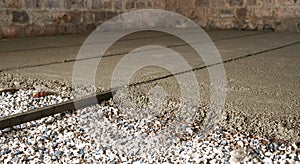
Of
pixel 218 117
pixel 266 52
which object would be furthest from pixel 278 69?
pixel 218 117

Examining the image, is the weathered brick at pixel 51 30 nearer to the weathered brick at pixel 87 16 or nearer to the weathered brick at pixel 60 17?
the weathered brick at pixel 60 17

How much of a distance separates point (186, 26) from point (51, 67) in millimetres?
4400

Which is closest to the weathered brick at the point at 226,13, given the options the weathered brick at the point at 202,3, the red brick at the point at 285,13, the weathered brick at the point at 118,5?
the weathered brick at the point at 202,3

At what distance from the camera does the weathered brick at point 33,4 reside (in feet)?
16.2

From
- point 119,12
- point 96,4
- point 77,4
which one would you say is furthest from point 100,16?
point 77,4

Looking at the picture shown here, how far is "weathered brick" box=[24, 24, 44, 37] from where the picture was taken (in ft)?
16.3

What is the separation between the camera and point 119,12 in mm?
6297

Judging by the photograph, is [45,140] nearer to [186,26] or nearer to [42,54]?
[42,54]

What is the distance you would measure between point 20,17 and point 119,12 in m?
1.86

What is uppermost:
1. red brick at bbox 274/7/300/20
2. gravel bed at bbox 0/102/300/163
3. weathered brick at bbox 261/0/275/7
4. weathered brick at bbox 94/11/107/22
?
weathered brick at bbox 261/0/275/7

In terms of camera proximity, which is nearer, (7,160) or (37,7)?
(7,160)

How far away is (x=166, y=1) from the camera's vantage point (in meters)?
6.95

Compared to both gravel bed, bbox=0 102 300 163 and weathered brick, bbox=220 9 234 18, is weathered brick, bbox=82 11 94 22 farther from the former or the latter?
gravel bed, bbox=0 102 300 163

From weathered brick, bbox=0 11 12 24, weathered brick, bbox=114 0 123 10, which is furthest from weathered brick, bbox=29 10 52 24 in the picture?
weathered brick, bbox=114 0 123 10
